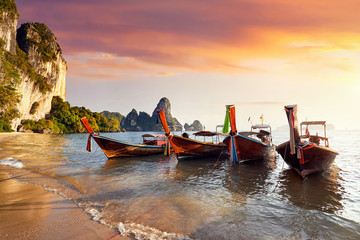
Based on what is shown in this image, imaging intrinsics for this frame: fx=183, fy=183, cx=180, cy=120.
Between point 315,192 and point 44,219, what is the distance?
9.43 metres

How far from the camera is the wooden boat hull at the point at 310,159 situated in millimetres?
9320

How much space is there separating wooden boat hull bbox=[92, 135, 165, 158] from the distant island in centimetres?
1805

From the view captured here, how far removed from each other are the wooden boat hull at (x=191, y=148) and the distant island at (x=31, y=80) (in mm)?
19298

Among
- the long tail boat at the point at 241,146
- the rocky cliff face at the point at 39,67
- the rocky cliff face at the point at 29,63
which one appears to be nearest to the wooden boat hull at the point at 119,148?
the long tail boat at the point at 241,146

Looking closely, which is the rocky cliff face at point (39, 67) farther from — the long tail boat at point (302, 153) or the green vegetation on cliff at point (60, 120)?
the long tail boat at point (302, 153)

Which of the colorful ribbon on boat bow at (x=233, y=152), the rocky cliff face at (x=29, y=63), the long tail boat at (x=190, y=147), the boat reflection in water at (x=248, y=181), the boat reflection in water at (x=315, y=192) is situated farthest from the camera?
the rocky cliff face at (x=29, y=63)

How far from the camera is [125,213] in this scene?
5285 millimetres

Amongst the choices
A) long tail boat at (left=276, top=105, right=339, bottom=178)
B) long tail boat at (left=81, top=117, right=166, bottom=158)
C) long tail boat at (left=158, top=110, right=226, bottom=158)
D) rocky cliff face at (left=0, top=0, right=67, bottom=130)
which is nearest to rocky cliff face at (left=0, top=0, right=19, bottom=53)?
rocky cliff face at (left=0, top=0, right=67, bottom=130)

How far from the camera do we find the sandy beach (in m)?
3.95

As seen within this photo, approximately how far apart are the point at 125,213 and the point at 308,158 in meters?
9.23

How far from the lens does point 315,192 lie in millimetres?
7504

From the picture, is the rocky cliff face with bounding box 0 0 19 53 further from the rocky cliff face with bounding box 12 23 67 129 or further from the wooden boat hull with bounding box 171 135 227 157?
the wooden boat hull with bounding box 171 135 227 157

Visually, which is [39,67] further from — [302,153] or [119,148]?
[302,153]

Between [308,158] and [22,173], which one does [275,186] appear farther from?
[22,173]
